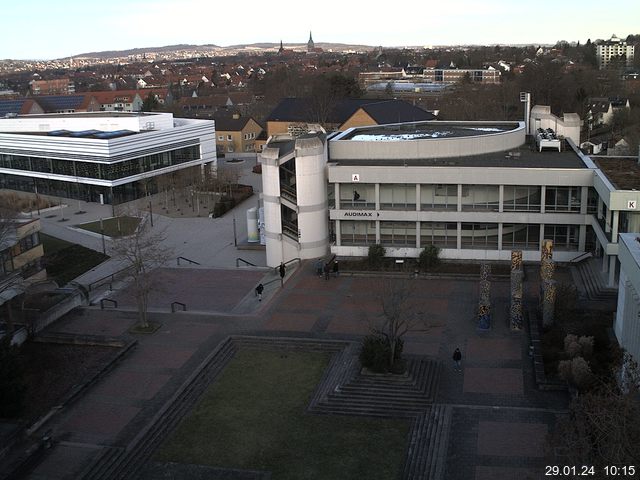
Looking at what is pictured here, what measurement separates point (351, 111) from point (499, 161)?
4238cm

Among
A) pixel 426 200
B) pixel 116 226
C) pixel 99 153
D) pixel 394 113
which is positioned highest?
pixel 394 113

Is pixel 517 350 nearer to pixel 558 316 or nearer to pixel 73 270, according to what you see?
pixel 558 316

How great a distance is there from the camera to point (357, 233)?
127 ft

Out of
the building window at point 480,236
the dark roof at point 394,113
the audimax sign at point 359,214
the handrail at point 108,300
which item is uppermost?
the dark roof at point 394,113

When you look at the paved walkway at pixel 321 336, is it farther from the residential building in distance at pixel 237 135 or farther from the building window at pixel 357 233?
the residential building in distance at pixel 237 135

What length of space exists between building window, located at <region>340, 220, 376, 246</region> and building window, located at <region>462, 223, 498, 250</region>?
4827 millimetres

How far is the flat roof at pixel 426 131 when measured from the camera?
43.2 m

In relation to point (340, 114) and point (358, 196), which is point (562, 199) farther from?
point (340, 114)

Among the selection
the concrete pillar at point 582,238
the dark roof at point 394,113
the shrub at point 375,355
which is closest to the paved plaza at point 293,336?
the shrub at point 375,355

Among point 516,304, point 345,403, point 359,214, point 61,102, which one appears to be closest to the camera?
point 345,403

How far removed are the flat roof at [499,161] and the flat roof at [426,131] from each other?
2.04m

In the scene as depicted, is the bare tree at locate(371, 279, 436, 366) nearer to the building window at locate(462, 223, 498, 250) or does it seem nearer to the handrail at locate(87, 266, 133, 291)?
the building window at locate(462, 223, 498, 250)

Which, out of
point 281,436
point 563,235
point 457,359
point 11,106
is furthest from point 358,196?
point 11,106

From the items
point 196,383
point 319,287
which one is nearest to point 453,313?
point 319,287
